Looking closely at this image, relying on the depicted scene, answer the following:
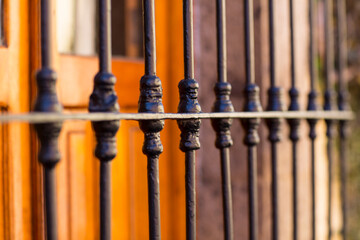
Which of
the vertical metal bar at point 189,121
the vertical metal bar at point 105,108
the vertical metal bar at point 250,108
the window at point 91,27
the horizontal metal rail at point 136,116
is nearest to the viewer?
the horizontal metal rail at point 136,116

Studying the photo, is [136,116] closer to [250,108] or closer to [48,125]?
[48,125]

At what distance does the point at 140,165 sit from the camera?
2.33 m

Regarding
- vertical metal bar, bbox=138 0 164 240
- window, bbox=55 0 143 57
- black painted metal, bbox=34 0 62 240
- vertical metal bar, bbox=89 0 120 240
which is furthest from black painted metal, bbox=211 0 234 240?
window, bbox=55 0 143 57

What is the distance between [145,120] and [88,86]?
1052 mm

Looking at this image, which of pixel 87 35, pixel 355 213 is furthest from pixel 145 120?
pixel 355 213

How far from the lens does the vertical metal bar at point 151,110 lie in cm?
104

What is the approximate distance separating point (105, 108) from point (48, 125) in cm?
15

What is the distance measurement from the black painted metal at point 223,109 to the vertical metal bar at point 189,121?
0.11 m

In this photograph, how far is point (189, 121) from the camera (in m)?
1.13

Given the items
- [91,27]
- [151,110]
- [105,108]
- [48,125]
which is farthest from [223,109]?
[91,27]

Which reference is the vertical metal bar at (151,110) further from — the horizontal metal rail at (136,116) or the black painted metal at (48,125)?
the black painted metal at (48,125)

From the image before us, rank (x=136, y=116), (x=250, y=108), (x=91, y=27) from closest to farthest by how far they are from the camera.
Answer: (x=136, y=116) < (x=250, y=108) < (x=91, y=27)

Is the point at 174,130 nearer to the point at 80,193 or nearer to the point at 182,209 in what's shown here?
the point at 182,209

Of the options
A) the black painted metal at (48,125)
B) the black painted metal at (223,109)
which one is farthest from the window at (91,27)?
the black painted metal at (48,125)
